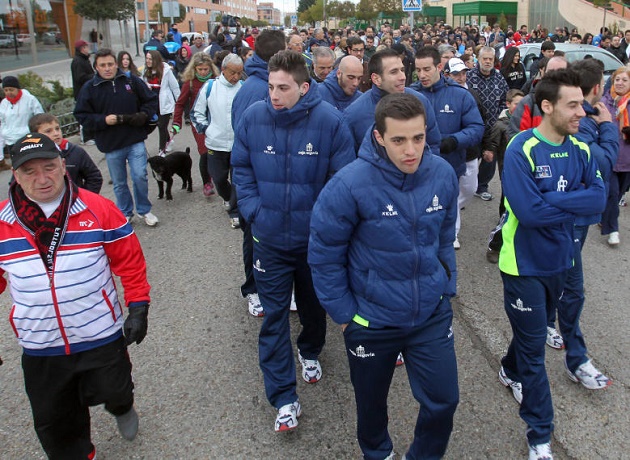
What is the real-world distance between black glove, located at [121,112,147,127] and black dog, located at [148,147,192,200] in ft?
3.68

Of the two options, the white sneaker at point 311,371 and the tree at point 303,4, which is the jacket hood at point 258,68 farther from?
the tree at point 303,4

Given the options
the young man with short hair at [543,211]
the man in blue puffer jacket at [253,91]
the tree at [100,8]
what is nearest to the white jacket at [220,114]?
the man in blue puffer jacket at [253,91]

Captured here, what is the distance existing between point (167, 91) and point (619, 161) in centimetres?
706

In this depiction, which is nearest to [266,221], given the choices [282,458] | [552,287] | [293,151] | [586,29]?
[293,151]

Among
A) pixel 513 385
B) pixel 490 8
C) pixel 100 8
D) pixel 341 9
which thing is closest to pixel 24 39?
pixel 100 8

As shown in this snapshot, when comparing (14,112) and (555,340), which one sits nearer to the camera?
(555,340)

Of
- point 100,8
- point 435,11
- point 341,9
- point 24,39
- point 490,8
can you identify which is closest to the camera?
point 24,39

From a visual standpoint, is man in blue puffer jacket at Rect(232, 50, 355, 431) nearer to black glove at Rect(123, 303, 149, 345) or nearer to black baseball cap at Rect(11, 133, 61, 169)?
black glove at Rect(123, 303, 149, 345)

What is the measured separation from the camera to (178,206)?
26.2 feet

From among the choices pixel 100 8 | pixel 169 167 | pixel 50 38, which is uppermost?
pixel 100 8

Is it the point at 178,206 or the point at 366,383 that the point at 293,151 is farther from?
the point at 178,206

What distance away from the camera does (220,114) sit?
246 inches

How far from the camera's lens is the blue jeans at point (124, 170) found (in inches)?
264

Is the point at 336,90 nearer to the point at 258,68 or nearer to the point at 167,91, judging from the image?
the point at 258,68
